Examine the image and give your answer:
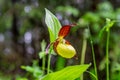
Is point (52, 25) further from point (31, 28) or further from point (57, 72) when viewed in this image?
point (31, 28)

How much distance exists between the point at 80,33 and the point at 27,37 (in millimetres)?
634

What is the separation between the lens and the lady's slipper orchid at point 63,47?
0.68 meters

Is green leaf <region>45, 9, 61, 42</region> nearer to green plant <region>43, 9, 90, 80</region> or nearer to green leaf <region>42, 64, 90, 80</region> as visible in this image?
green plant <region>43, 9, 90, 80</region>

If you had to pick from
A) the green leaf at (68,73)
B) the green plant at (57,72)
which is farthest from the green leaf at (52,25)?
the green leaf at (68,73)

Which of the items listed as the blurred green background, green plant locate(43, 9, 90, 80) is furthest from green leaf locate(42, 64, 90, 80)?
the blurred green background

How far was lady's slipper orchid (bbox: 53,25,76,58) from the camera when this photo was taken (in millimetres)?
676

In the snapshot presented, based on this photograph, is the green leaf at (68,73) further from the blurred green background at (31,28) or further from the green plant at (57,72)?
the blurred green background at (31,28)

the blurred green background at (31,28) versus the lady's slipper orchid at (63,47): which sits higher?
the blurred green background at (31,28)

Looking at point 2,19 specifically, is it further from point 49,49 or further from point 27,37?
point 49,49

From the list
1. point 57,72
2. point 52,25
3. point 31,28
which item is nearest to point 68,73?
point 57,72

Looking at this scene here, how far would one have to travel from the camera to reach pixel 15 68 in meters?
3.02

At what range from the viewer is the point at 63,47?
69 centimetres

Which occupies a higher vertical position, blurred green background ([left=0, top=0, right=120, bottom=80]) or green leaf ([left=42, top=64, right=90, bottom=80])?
blurred green background ([left=0, top=0, right=120, bottom=80])

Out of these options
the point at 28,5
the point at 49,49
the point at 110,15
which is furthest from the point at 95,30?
the point at 49,49
